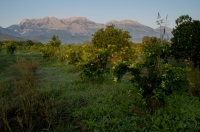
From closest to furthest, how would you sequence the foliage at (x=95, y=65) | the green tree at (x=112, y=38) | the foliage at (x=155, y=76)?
the foliage at (x=155, y=76), the foliage at (x=95, y=65), the green tree at (x=112, y=38)

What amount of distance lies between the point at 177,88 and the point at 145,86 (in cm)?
97

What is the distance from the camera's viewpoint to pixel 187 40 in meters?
12.3

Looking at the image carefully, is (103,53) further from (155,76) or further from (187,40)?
(187,40)

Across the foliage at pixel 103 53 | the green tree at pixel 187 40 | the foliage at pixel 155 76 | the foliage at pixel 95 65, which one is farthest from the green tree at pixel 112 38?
the foliage at pixel 155 76

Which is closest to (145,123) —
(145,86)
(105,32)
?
(145,86)

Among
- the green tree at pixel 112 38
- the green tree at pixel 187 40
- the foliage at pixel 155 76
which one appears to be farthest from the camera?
the green tree at pixel 112 38

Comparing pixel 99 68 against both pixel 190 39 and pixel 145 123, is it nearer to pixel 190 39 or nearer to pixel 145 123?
pixel 145 123

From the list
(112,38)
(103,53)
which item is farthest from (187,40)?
(112,38)

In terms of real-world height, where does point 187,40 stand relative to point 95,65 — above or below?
above

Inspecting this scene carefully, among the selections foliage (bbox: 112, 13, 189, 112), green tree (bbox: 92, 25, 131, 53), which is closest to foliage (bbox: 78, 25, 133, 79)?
green tree (bbox: 92, 25, 131, 53)

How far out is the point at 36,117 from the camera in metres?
5.15

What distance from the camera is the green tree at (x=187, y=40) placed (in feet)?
39.4

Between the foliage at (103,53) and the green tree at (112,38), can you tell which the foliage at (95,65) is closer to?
the foliage at (103,53)

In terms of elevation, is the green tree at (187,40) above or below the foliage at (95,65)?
above
